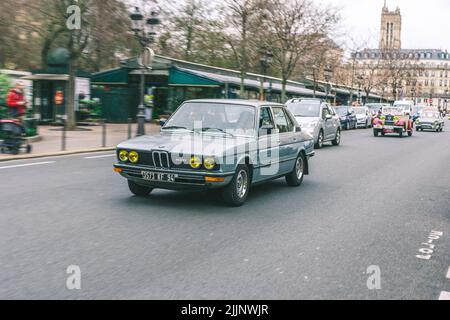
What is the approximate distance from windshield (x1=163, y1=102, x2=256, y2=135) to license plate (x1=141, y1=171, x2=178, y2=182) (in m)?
1.14

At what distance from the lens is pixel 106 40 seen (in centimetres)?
2569

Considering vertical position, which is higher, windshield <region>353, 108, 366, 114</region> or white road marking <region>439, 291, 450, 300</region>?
windshield <region>353, 108, 366, 114</region>

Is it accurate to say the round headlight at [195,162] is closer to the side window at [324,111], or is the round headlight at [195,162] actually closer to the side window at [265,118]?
the side window at [265,118]

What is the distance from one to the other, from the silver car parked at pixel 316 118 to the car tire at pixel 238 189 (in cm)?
1187

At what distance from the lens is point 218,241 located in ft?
20.0

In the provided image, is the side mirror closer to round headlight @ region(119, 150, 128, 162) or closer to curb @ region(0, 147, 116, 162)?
round headlight @ region(119, 150, 128, 162)

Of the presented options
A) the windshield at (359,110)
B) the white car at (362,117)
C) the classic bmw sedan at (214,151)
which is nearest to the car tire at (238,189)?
the classic bmw sedan at (214,151)

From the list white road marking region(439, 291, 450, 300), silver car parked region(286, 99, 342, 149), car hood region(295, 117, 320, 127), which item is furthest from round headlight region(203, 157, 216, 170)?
car hood region(295, 117, 320, 127)

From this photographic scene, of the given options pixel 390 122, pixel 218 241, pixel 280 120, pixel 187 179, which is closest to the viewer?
pixel 218 241

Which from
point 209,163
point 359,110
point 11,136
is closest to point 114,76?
point 359,110

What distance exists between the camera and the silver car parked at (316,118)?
20.2 metres

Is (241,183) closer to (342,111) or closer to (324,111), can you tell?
(324,111)

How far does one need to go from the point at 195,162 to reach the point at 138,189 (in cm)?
149

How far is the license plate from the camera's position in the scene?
7711mm
